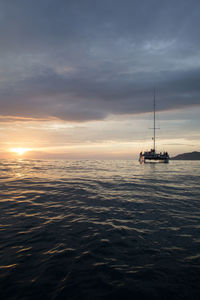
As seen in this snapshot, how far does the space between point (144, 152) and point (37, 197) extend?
227 feet

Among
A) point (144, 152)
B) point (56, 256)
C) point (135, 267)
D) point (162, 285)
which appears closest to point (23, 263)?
point (56, 256)

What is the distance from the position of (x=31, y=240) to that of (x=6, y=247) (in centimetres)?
74

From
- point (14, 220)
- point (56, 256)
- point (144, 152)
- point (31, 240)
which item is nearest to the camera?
point (56, 256)

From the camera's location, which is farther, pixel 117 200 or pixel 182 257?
pixel 117 200

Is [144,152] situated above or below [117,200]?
above

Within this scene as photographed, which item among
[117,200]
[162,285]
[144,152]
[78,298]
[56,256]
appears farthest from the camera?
[144,152]

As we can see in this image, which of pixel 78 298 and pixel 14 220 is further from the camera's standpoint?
pixel 14 220

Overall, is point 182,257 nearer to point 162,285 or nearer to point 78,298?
point 162,285

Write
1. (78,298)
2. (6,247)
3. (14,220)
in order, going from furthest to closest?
(14,220) < (6,247) < (78,298)

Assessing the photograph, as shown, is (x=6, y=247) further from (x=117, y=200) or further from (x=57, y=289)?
(x=117, y=200)

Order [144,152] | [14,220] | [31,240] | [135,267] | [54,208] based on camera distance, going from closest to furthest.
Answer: [135,267], [31,240], [14,220], [54,208], [144,152]

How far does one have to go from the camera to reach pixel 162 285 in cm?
351

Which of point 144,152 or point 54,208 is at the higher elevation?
point 144,152

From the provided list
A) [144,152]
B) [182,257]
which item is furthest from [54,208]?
[144,152]
